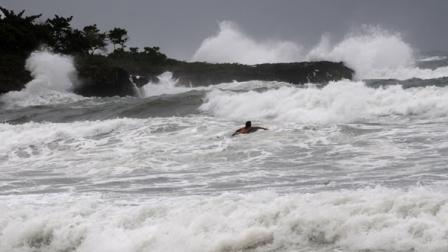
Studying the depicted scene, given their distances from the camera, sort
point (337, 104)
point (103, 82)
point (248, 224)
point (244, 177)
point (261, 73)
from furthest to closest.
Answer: point (261, 73)
point (103, 82)
point (337, 104)
point (244, 177)
point (248, 224)

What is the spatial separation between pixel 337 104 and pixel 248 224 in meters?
11.4

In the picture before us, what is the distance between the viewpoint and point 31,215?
8.08 metres

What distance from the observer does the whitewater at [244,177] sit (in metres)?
6.46

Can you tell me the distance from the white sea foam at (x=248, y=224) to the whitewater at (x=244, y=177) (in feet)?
0.06

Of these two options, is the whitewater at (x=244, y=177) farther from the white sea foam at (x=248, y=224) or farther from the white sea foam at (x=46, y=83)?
the white sea foam at (x=46, y=83)

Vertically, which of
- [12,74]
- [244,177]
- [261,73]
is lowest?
[244,177]

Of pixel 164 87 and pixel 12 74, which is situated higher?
pixel 12 74

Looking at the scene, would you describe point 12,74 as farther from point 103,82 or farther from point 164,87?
point 164,87

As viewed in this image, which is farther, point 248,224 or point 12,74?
point 12,74

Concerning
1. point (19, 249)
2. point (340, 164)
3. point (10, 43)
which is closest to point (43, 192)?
point (19, 249)

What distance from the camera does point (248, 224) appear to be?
6773mm

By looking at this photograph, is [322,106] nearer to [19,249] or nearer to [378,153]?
[378,153]

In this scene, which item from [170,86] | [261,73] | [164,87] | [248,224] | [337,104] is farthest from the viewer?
[261,73]

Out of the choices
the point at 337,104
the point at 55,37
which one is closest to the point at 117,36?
the point at 55,37
